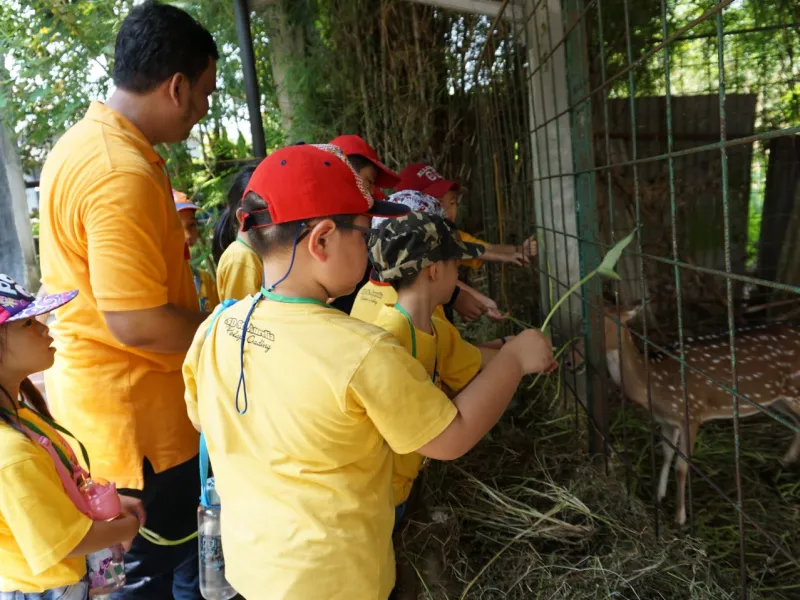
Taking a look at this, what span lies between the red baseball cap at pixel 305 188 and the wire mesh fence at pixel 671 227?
30.0 inches

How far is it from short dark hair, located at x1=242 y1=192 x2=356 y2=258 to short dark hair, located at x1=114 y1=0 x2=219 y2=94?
0.76 metres

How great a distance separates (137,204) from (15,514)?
2.62 feet

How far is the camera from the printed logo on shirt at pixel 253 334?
1299 mm

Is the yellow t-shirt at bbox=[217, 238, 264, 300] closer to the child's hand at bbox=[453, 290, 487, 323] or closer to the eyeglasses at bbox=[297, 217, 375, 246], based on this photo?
the child's hand at bbox=[453, 290, 487, 323]

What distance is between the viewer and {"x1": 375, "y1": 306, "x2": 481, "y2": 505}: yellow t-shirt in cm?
172

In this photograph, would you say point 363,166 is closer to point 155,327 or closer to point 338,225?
point 155,327

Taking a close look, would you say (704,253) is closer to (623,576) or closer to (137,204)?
(623,576)

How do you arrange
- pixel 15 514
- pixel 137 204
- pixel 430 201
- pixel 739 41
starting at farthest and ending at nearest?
pixel 739 41
pixel 430 201
pixel 137 204
pixel 15 514

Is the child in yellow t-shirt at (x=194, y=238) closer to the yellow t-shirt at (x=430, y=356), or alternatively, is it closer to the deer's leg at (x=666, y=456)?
the yellow t-shirt at (x=430, y=356)

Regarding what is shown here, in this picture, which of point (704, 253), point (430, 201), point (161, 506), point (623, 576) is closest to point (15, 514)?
point (161, 506)

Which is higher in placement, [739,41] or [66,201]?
[739,41]

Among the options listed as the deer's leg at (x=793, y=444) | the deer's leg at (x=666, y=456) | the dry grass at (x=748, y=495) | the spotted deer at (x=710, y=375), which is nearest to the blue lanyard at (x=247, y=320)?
the dry grass at (x=748, y=495)

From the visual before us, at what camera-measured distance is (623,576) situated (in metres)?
1.94

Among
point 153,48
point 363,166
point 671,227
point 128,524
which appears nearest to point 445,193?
point 363,166
